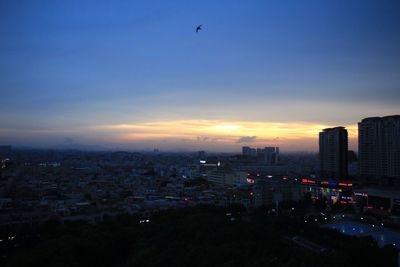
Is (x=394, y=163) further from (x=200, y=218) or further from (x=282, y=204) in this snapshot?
(x=200, y=218)

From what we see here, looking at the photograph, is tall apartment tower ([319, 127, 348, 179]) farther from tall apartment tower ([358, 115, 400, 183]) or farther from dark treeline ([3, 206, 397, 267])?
dark treeline ([3, 206, 397, 267])

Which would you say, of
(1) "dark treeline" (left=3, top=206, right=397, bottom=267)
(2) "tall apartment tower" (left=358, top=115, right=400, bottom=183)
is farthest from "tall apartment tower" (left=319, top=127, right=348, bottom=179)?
(1) "dark treeline" (left=3, top=206, right=397, bottom=267)

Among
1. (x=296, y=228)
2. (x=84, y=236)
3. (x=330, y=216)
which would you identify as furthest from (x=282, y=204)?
(x=84, y=236)

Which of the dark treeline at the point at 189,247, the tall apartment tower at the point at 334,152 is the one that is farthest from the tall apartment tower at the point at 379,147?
the dark treeline at the point at 189,247

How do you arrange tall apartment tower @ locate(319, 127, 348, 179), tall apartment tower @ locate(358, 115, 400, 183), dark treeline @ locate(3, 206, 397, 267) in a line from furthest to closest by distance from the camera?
tall apartment tower @ locate(319, 127, 348, 179) → tall apartment tower @ locate(358, 115, 400, 183) → dark treeline @ locate(3, 206, 397, 267)

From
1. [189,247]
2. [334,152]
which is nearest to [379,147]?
[334,152]

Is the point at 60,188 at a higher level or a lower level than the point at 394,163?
lower

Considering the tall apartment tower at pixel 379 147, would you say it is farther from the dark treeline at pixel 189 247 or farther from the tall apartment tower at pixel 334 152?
the dark treeline at pixel 189 247
